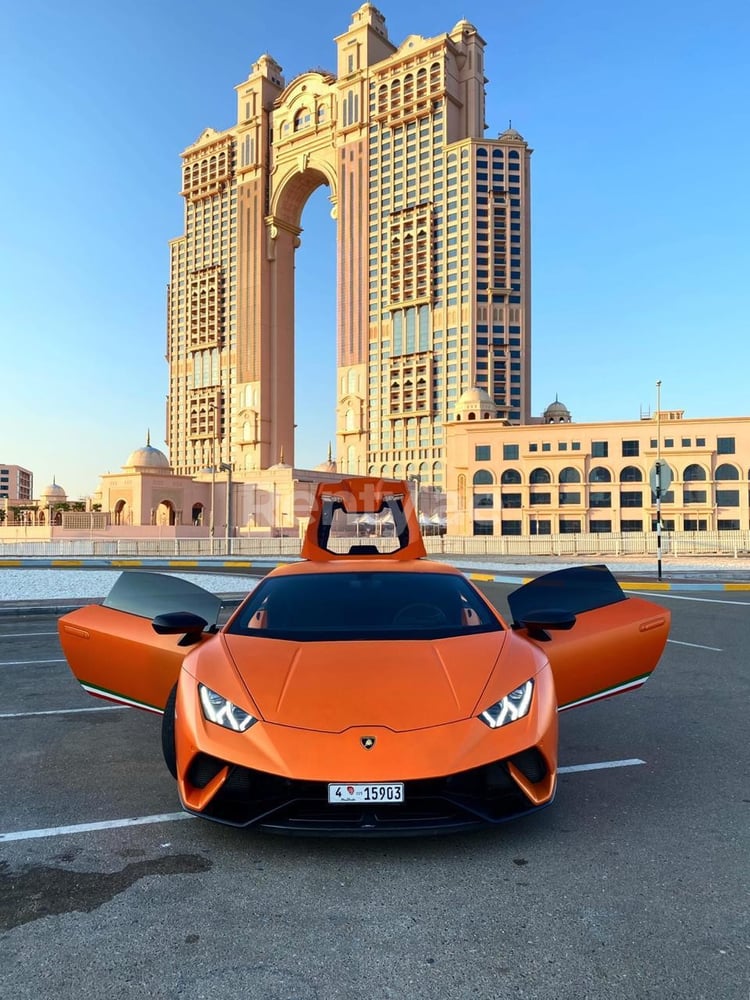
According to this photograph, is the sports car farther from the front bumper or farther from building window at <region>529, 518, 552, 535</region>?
building window at <region>529, 518, 552, 535</region>

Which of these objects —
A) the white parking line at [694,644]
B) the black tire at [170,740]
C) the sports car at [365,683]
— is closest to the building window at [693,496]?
the white parking line at [694,644]

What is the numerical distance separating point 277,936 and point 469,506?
7569 centimetres

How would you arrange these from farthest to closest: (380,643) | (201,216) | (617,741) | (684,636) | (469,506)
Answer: (201,216) → (469,506) → (684,636) → (617,741) → (380,643)

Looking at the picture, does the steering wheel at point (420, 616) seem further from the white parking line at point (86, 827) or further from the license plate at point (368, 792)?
the white parking line at point (86, 827)

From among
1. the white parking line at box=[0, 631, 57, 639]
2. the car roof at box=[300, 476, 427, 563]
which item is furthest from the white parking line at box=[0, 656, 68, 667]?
the car roof at box=[300, 476, 427, 563]

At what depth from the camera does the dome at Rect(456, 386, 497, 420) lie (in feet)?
308

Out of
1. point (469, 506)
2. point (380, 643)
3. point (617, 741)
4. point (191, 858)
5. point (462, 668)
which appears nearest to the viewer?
point (191, 858)

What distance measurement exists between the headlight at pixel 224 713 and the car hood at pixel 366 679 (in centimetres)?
8

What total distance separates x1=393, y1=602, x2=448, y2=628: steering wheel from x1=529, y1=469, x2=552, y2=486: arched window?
240ft

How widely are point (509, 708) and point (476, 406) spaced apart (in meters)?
93.2

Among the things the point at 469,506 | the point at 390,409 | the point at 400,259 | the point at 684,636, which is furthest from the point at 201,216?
the point at 684,636

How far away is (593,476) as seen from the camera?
74500 millimetres

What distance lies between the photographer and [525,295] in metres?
118

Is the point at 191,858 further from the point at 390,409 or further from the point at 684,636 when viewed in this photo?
the point at 390,409
